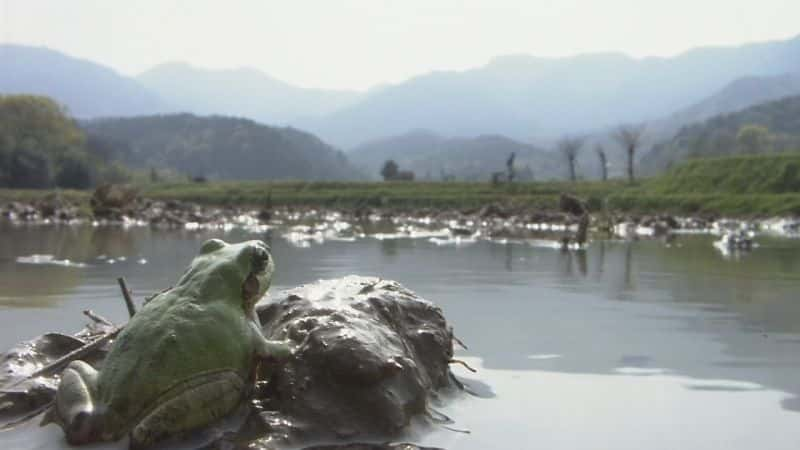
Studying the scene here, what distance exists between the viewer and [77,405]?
5191mm

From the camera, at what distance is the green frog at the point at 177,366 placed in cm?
512

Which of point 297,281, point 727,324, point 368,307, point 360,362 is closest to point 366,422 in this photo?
point 360,362

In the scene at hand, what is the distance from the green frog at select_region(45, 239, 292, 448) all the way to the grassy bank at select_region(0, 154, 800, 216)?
44.4m

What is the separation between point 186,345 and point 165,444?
62cm

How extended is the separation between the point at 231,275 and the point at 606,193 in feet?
206

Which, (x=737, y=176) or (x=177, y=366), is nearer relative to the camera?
(x=177, y=366)

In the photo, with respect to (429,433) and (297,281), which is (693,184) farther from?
(429,433)

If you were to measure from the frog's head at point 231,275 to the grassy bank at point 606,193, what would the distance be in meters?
44.1

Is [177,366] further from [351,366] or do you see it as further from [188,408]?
[351,366]

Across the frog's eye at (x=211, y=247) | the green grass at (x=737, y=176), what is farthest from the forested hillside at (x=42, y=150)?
the frog's eye at (x=211, y=247)

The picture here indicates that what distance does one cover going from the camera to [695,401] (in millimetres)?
6887

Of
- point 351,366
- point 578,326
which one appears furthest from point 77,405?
point 578,326

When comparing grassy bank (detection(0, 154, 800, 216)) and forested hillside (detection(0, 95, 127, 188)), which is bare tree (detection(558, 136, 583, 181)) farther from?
forested hillside (detection(0, 95, 127, 188))

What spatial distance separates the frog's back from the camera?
16.8 ft
